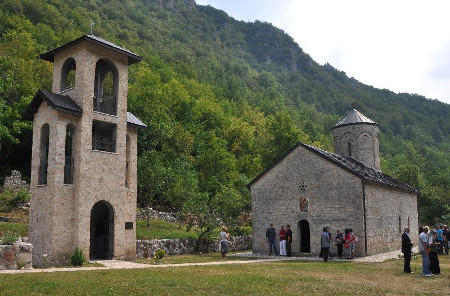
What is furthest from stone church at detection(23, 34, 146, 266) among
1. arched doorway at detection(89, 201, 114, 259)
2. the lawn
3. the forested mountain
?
the forested mountain

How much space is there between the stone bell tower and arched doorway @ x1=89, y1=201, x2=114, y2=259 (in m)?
20.8

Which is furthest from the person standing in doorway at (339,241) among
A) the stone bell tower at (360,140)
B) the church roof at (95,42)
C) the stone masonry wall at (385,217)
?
the church roof at (95,42)

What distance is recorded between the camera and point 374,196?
76.3 ft

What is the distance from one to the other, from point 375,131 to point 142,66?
41812 millimetres

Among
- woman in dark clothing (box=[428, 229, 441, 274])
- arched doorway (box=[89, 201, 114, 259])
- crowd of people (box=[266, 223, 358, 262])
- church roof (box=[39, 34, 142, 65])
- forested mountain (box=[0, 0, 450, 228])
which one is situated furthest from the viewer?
forested mountain (box=[0, 0, 450, 228])

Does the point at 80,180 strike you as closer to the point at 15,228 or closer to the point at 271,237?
the point at 15,228

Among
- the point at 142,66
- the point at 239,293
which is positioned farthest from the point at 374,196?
the point at 142,66

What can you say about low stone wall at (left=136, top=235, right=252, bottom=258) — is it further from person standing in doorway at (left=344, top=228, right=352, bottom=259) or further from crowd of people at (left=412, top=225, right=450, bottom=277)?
crowd of people at (left=412, top=225, right=450, bottom=277)

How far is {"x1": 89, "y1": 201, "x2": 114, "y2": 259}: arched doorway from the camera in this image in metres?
17.7

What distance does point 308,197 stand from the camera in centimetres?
2286

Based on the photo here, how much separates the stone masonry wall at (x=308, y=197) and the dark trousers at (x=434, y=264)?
22.7 ft

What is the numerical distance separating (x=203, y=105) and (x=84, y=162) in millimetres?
43200

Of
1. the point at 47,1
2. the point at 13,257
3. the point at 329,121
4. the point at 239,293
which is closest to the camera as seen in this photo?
the point at 239,293

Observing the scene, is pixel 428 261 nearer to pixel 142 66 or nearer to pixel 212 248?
pixel 212 248
